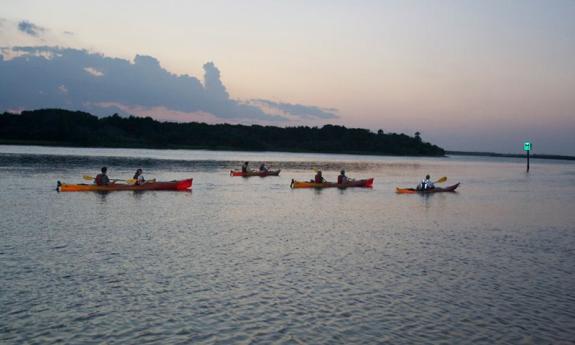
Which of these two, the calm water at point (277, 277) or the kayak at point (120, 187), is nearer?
the calm water at point (277, 277)

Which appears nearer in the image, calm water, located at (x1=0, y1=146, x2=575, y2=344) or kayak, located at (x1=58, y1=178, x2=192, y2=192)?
calm water, located at (x1=0, y1=146, x2=575, y2=344)

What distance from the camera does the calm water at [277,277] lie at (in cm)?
1125

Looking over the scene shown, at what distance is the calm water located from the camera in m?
11.2

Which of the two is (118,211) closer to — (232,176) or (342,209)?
(342,209)

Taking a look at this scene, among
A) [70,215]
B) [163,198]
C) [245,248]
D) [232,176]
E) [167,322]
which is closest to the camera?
[167,322]

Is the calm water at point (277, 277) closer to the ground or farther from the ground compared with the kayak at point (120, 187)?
closer to the ground

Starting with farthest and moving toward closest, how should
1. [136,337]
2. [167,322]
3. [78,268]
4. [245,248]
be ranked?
[245,248] < [78,268] < [167,322] < [136,337]

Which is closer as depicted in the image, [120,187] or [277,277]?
[277,277]

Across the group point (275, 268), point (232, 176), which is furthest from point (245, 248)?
point (232, 176)

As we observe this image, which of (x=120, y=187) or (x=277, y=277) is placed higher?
(x=120, y=187)

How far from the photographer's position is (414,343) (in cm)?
1070

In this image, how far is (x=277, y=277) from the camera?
15.5 metres

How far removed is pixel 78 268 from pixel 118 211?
13.9 metres

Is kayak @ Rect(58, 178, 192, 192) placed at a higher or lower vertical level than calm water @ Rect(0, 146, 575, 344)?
higher
